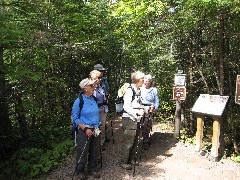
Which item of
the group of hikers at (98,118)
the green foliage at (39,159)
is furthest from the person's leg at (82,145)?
the green foliage at (39,159)

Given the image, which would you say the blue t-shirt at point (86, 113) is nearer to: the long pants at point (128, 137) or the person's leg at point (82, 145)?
the person's leg at point (82, 145)

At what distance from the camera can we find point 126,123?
644cm

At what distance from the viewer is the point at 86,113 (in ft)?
18.5

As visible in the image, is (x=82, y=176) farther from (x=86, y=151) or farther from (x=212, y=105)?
(x=212, y=105)

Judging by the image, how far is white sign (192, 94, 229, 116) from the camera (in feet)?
23.8

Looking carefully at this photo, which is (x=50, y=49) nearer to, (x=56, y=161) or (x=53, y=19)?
(x=53, y=19)

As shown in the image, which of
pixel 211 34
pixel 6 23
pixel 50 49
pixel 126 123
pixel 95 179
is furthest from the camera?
pixel 50 49

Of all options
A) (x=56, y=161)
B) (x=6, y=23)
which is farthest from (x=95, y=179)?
(x=6, y=23)

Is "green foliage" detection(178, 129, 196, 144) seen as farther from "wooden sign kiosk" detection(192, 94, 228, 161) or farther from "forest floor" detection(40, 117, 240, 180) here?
"wooden sign kiosk" detection(192, 94, 228, 161)

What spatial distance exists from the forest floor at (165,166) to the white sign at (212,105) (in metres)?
1.21

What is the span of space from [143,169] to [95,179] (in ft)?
3.99

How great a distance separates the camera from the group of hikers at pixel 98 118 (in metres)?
5.65

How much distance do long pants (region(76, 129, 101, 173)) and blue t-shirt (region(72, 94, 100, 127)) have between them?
245 mm

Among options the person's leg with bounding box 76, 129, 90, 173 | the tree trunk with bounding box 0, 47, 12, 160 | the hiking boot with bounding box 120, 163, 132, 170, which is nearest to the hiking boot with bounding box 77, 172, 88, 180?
the person's leg with bounding box 76, 129, 90, 173
